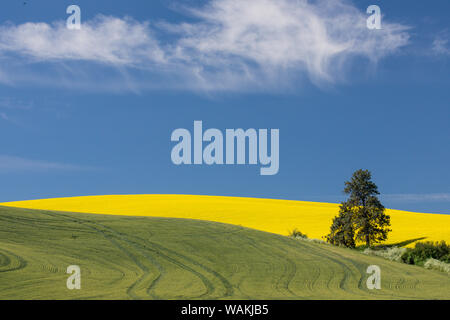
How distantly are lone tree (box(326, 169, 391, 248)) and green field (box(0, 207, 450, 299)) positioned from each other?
516 inches

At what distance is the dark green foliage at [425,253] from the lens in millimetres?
41981

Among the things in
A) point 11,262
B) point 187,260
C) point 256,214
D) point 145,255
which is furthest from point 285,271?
point 256,214

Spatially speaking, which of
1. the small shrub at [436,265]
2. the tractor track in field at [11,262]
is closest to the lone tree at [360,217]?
the small shrub at [436,265]

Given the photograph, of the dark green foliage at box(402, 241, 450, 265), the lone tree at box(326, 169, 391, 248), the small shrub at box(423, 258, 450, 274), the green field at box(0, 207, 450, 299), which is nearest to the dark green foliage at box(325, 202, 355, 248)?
the lone tree at box(326, 169, 391, 248)

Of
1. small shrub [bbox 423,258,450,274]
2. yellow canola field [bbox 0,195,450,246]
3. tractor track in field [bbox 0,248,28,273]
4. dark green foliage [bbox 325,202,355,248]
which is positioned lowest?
small shrub [bbox 423,258,450,274]

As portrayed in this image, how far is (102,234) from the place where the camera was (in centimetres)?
3238

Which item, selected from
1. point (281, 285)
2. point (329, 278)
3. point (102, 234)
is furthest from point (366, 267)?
point (102, 234)

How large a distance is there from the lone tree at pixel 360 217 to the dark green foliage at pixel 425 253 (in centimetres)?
705

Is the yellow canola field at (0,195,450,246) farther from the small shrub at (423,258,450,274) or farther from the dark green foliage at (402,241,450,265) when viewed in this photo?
the small shrub at (423,258,450,274)

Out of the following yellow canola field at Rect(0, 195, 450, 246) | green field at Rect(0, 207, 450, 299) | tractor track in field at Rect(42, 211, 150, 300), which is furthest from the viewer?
yellow canola field at Rect(0, 195, 450, 246)

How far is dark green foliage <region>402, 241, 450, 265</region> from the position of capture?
42.0m
